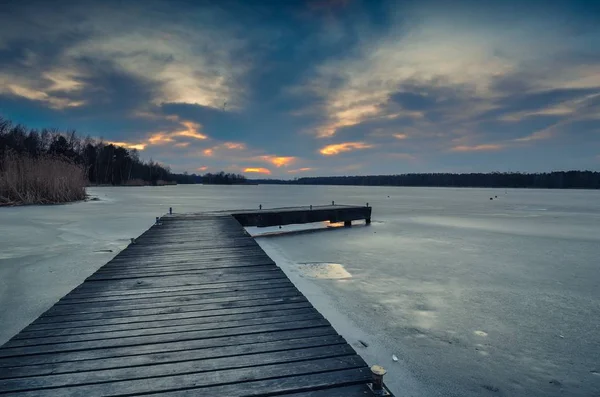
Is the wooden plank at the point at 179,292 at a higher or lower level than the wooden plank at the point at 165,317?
lower

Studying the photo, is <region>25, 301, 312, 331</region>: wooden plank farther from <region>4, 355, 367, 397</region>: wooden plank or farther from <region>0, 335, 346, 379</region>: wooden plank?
<region>4, 355, 367, 397</region>: wooden plank

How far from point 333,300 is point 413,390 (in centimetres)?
257

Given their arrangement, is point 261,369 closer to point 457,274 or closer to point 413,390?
point 413,390

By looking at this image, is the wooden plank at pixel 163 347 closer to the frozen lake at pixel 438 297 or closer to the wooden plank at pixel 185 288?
the frozen lake at pixel 438 297

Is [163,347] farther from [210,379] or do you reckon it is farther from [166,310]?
[166,310]

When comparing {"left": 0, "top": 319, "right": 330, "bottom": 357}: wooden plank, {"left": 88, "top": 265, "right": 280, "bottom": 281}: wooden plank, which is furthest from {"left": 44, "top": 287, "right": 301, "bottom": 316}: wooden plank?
{"left": 88, "top": 265, "right": 280, "bottom": 281}: wooden plank

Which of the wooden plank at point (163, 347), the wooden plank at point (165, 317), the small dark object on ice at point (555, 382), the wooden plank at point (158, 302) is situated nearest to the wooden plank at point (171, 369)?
the wooden plank at point (163, 347)

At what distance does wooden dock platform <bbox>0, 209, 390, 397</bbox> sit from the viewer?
203 centimetres

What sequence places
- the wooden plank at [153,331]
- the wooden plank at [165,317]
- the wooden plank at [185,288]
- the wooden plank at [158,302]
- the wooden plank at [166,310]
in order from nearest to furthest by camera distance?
the wooden plank at [153,331]
the wooden plank at [165,317]
the wooden plank at [166,310]
the wooden plank at [158,302]
the wooden plank at [185,288]

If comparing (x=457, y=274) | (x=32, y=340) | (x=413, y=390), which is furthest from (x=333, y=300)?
(x=32, y=340)

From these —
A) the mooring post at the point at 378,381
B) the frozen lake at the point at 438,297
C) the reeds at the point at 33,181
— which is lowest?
the frozen lake at the point at 438,297

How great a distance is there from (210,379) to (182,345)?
1.92 feet

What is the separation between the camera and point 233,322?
120 inches

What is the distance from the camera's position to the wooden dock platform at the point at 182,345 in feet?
6.66
